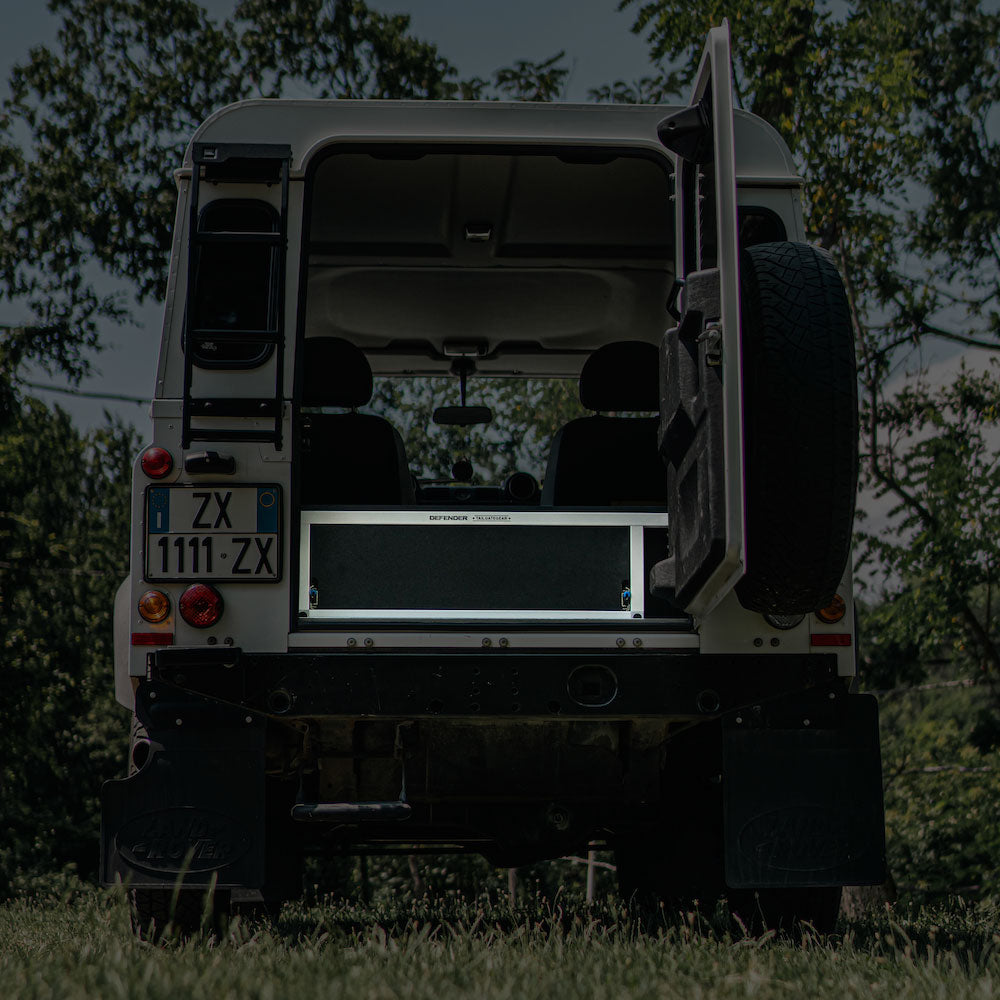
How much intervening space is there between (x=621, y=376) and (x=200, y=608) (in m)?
2.27

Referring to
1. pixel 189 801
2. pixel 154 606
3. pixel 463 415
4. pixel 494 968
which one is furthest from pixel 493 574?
pixel 463 415

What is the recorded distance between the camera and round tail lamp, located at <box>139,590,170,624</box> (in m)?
4.61

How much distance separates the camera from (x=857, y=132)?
13.7m

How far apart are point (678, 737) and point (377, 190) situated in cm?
283

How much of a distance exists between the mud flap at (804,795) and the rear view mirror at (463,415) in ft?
10.2

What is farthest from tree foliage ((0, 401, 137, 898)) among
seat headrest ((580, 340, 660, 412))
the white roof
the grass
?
the grass

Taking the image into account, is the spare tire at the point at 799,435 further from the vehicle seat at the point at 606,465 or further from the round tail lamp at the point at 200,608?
the round tail lamp at the point at 200,608

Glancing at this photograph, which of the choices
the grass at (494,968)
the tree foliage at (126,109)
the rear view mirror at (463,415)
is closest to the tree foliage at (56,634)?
the tree foliage at (126,109)

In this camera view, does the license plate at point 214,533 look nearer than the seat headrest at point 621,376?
Yes

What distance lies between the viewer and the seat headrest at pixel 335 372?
5.49 metres

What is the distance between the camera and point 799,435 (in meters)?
4.19

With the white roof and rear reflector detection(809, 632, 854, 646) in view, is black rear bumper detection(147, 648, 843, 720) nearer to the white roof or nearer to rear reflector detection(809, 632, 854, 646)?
rear reflector detection(809, 632, 854, 646)

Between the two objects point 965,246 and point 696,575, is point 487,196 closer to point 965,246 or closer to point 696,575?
point 696,575

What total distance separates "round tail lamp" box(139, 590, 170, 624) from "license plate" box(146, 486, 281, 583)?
6 cm
